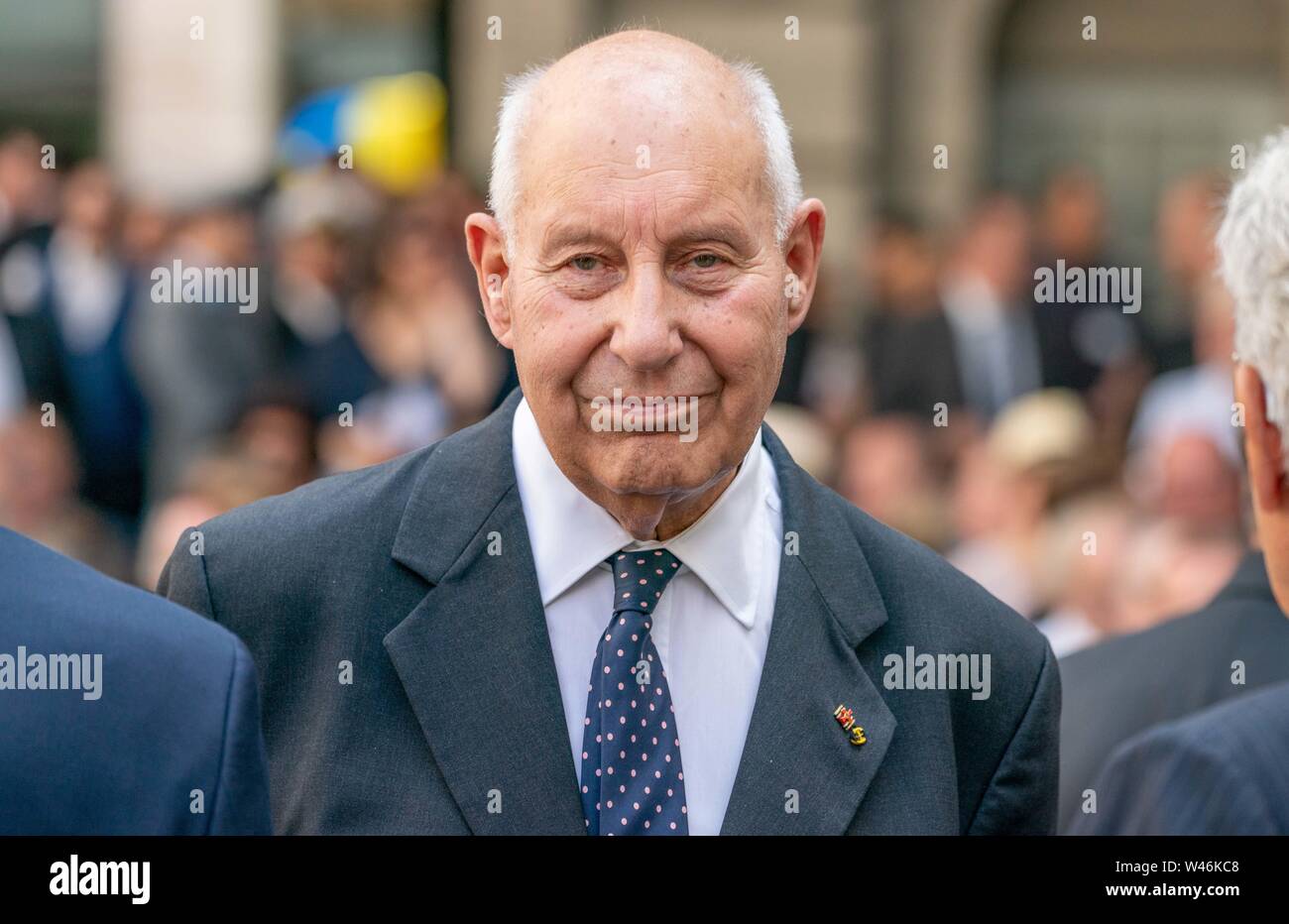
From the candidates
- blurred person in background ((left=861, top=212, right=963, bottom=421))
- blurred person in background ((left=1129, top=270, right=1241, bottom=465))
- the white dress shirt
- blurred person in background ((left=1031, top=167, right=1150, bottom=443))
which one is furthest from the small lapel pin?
blurred person in background ((left=861, top=212, right=963, bottom=421))

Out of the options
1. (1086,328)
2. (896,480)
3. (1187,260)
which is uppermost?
(1187,260)

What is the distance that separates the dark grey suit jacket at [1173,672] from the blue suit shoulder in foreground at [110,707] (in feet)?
7.10

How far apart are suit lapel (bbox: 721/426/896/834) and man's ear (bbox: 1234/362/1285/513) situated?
34.8 inches

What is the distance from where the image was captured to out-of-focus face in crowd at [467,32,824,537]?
2.95m

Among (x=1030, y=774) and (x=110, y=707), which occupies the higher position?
(x=110, y=707)

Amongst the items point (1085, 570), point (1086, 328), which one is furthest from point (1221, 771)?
point (1086, 328)

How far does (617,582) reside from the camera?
3.06m

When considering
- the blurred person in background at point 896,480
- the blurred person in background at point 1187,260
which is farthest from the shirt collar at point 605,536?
the blurred person in background at point 1187,260

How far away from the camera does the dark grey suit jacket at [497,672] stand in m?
2.92

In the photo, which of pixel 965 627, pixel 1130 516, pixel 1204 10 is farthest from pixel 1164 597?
pixel 1204 10

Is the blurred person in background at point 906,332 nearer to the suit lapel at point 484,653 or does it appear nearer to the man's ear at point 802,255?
the man's ear at point 802,255

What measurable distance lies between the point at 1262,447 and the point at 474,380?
20.3ft

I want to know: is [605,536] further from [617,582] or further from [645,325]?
[645,325]

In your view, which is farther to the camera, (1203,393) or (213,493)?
(1203,393)
